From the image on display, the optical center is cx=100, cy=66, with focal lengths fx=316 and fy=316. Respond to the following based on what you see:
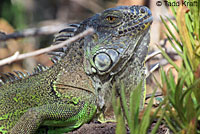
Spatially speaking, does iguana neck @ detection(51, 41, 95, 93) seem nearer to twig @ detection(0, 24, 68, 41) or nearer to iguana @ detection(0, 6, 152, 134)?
iguana @ detection(0, 6, 152, 134)

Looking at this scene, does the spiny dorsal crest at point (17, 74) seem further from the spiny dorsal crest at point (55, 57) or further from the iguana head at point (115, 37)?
the iguana head at point (115, 37)

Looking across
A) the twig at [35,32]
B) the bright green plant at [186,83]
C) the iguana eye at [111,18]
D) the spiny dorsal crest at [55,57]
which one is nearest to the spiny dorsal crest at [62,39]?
the spiny dorsal crest at [55,57]

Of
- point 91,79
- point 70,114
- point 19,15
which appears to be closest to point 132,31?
point 91,79

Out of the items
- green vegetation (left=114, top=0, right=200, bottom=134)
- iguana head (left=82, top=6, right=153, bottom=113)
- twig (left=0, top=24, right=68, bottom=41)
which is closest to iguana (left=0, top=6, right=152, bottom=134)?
Result: iguana head (left=82, top=6, right=153, bottom=113)

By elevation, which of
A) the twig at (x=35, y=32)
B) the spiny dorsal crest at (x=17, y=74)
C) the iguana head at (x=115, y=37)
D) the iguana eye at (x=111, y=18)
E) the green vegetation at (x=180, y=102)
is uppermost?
the twig at (x=35, y=32)

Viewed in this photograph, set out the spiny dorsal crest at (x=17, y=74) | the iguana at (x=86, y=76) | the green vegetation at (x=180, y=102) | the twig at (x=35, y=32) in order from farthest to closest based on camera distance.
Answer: the twig at (x=35, y=32), the spiny dorsal crest at (x=17, y=74), the iguana at (x=86, y=76), the green vegetation at (x=180, y=102)

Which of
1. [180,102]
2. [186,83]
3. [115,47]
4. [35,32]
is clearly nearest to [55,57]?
[115,47]

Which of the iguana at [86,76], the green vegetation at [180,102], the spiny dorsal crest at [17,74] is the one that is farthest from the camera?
the spiny dorsal crest at [17,74]
